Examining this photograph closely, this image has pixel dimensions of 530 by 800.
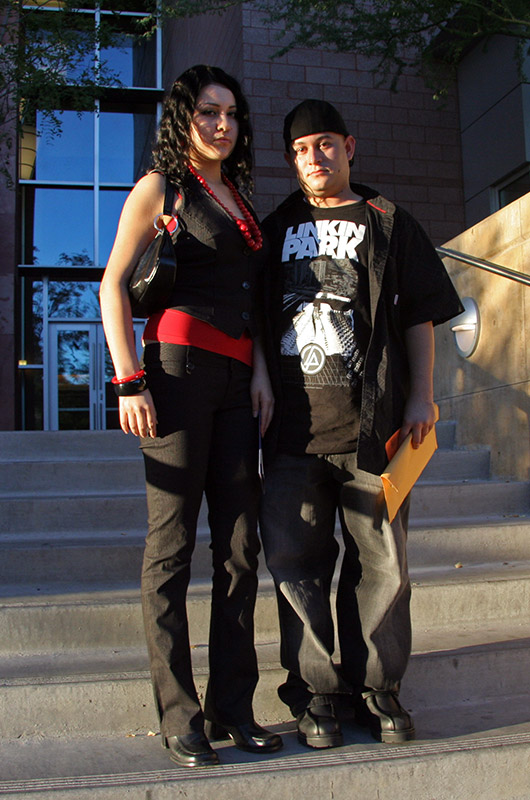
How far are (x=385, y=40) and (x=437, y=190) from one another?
206cm

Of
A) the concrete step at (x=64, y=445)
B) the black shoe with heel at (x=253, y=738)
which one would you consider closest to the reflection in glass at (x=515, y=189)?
the concrete step at (x=64, y=445)

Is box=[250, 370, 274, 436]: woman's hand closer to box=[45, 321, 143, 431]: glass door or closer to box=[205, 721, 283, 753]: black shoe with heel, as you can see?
box=[205, 721, 283, 753]: black shoe with heel

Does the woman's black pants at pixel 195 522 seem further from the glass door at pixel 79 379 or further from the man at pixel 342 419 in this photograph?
the glass door at pixel 79 379

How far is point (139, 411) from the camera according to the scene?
2000mm

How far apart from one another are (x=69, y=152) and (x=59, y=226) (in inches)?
54.6

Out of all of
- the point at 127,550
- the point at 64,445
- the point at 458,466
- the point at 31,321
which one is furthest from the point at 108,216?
the point at 127,550

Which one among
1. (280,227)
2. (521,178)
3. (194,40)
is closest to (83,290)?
(194,40)

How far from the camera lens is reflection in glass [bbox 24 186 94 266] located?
12.9m

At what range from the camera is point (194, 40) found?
11.2 meters

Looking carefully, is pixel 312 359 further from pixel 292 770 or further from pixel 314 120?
pixel 292 770

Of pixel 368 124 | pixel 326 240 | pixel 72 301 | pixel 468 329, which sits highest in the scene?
pixel 368 124

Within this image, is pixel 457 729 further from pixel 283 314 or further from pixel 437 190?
pixel 437 190

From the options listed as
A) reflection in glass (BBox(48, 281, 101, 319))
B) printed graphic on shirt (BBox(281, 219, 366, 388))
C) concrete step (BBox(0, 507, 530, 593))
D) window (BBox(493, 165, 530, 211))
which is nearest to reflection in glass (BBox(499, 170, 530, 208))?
window (BBox(493, 165, 530, 211))

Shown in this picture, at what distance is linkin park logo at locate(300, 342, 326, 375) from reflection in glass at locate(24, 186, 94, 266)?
11.4m
